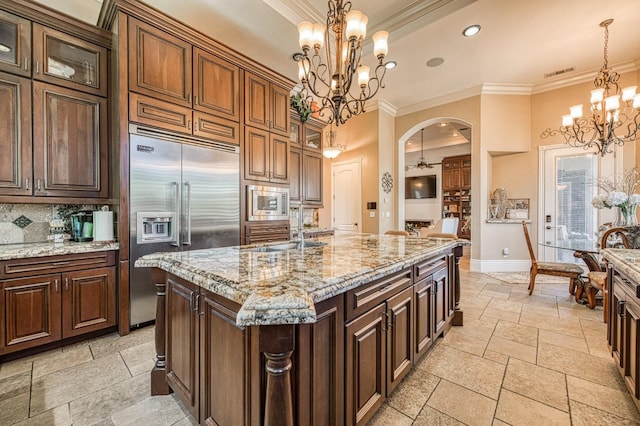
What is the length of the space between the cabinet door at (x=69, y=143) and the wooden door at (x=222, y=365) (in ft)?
7.19

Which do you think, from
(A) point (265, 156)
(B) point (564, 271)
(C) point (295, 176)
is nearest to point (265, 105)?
(A) point (265, 156)

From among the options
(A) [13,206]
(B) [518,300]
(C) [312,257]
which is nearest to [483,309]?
(B) [518,300]

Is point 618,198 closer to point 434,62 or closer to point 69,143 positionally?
point 434,62

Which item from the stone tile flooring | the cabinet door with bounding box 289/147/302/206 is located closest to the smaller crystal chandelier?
the cabinet door with bounding box 289/147/302/206

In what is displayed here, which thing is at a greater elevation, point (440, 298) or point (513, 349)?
point (440, 298)

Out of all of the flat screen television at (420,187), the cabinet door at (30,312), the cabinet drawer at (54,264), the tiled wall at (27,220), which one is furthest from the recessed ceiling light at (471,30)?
the flat screen television at (420,187)

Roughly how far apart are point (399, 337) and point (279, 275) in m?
0.96

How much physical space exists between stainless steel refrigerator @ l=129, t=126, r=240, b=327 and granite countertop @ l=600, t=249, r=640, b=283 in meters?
3.28

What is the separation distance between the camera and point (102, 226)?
2.57 m

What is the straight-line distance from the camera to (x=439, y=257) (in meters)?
2.26

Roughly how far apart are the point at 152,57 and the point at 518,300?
5.06 meters

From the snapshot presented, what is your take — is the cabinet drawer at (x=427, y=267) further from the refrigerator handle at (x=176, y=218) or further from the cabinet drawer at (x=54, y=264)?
the cabinet drawer at (x=54, y=264)

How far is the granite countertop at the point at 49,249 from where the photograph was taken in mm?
2061

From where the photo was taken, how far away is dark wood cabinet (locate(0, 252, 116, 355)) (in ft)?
6.76
